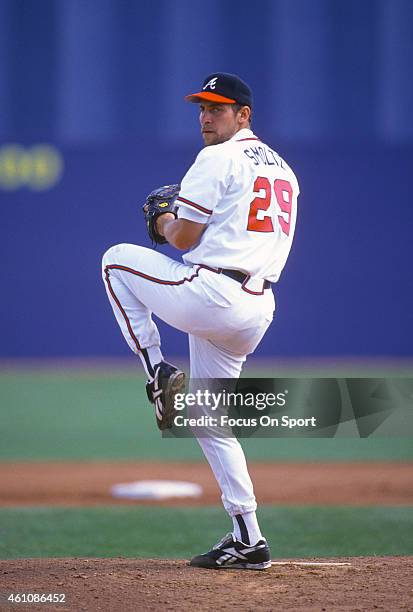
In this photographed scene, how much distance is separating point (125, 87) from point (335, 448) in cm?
1176

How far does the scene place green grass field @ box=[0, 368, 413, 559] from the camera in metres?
4.87

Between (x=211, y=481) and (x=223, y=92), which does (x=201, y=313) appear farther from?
(x=211, y=481)

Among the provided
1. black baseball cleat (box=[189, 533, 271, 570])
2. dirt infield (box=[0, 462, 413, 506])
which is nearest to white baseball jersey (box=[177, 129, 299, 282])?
black baseball cleat (box=[189, 533, 271, 570])

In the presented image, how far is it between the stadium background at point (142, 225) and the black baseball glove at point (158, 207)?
164 centimetres

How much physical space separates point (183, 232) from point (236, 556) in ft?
4.18

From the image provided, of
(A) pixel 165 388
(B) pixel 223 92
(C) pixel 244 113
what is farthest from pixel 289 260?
(A) pixel 165 388

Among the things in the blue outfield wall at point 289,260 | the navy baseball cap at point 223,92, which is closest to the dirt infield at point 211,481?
the navy baseball cap at point 223,92

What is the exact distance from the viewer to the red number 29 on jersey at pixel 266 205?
141 inches

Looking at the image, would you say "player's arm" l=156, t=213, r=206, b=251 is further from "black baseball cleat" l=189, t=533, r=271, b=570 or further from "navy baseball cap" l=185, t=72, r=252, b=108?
"black baseball cleat" l=189, t=533, r=271, b=570

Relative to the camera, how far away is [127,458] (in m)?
7.79

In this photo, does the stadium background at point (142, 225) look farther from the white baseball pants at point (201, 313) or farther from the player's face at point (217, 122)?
the player's face at point (217, 122)

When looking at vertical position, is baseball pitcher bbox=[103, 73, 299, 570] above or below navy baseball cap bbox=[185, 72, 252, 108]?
below

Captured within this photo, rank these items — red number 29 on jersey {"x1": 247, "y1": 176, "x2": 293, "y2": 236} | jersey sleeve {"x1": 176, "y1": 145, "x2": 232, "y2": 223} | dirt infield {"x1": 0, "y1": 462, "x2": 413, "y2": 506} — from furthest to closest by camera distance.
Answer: dirt infield {"x1": 0, "y1": 462, "x2": 413, "y2": 506} < red number 29 on jersey {"x1": 247, "y1": 176, "x2": 293, "y2": 236} < jersey sleeve {"x1": 176, "y1": 145, "x2": 232, "y2": 223}

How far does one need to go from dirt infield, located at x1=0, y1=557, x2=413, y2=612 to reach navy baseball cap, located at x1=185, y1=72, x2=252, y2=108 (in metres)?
1.76
